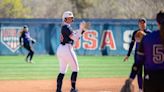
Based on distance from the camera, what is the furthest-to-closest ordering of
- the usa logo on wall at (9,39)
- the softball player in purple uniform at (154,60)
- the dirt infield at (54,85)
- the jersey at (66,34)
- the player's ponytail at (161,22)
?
the usa logo on wall at (9,39) → the dirt infield at (54,85) → the jersey at (66,34) → the softball player in purple uniform at (154,60) → the player's ponytail at (161,22)

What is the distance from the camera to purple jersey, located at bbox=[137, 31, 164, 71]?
7.06 metres

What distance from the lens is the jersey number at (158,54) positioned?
7.07m

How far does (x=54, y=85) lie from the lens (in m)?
15.7

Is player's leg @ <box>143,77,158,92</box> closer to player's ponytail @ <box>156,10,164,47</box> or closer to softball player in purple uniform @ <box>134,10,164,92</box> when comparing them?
softball player in purple uniform @ <box>134,10,164,92</box>

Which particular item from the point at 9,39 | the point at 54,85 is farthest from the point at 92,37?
the point at 54,85

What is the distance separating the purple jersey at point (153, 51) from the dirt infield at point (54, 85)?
274 inches

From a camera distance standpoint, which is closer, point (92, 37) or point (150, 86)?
point (150, 86)

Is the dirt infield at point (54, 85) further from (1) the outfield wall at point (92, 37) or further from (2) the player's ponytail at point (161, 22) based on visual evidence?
(1) the outfield wall at point (92, 37)

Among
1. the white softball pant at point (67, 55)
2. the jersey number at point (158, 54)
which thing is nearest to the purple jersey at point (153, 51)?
the jersey number at point (158, 54)

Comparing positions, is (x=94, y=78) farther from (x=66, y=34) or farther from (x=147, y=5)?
(x=147, y=5)

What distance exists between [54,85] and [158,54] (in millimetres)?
8856

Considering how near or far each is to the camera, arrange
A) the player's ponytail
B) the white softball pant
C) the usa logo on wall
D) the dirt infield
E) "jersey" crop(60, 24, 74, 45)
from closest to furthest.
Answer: the player's ponytail → "jersey" crop(60, 24, 74, 45) → the white softball pant → the dirt infield → the usa logo on wall

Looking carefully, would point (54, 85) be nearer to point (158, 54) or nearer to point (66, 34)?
point (66, 34)

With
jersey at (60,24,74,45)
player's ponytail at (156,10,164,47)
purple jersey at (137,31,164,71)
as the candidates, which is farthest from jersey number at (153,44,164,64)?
jersey at (60,24,74,45)
